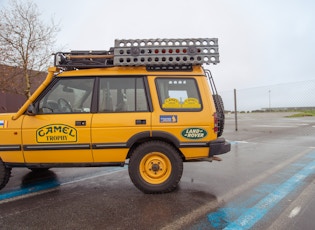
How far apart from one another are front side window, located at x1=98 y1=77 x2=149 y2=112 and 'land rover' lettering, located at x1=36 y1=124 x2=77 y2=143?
1.98 feet

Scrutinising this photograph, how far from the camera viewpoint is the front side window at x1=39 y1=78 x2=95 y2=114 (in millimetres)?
4578

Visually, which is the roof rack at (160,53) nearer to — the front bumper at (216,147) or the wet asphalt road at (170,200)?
the front bumper at (216,147)

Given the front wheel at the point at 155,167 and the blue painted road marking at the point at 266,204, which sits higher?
the front wheel at the point at 155,167

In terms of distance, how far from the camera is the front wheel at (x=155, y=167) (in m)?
4.46

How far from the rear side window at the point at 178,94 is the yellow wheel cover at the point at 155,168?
2.69 ft

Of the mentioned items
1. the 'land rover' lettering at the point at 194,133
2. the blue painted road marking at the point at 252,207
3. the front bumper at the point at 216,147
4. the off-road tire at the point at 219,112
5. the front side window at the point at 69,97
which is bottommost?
the blue painted road marking at the point at 252,207

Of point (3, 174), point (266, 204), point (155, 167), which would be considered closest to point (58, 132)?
point (3, 174)

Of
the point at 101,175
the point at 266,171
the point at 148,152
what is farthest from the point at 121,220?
the point at 266,171

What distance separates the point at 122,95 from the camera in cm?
462

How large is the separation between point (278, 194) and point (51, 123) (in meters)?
3.78

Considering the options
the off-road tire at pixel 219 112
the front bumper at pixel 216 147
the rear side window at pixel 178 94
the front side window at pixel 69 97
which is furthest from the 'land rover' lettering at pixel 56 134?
the off-road tire at pixel 219 112

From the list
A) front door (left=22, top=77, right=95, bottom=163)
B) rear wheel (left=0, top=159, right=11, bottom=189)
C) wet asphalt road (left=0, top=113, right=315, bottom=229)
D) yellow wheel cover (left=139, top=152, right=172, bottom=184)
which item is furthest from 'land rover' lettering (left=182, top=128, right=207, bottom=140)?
rear wheel (left=0, top=159, right=11, bottom=189)

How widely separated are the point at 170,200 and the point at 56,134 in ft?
6.92

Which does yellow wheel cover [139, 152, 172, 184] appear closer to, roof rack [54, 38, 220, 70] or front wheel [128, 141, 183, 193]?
front wheel [128, 141, 183, 193]
